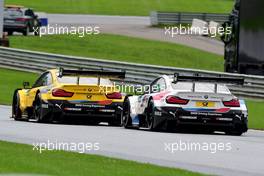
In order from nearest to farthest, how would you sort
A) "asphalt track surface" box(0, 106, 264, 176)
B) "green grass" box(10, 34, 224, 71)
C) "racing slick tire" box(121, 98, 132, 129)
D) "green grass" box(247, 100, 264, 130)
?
"asphalt track surface" box(0, 106, 264, 176) → "racing slick tire" box(121, 98, 132, 129) → "green grass" box(247, 100, 264, 130) → "green grass" box(10, 34, 224, 71)

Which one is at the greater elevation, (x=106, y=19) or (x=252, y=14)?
(x=252, y=14)

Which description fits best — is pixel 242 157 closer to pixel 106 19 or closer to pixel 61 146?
pixel 61 146

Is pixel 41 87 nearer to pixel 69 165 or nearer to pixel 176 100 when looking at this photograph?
pixel 176 100

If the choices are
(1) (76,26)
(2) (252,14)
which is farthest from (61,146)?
(1) (76,26)

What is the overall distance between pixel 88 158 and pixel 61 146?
1871 millimetres

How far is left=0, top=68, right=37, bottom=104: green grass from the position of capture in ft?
100

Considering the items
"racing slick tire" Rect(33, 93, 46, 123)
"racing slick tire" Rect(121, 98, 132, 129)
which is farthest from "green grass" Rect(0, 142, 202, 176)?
"racing slick tire" Rect(33, 93, 46, 123)

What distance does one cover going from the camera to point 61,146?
1625 cm

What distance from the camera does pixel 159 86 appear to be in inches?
848

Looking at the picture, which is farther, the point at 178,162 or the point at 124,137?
the point at 124,137
